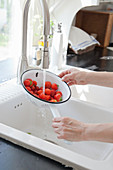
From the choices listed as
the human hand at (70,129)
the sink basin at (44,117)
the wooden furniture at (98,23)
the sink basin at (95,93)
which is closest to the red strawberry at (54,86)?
the sink basin at (44,117)

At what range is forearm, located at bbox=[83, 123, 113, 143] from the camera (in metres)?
0.64

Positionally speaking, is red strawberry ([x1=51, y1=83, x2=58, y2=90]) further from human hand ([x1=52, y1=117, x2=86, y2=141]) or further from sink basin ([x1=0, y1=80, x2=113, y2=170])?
human hand ([x1=52, y1=117, x2=86, y2=141])

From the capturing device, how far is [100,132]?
0.65 meters

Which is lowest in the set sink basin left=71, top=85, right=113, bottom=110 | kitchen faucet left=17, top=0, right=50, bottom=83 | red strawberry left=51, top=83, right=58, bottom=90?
sink basin left=71, top=85, right=113, bottom=110

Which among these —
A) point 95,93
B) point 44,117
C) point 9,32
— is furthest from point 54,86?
point 9,32

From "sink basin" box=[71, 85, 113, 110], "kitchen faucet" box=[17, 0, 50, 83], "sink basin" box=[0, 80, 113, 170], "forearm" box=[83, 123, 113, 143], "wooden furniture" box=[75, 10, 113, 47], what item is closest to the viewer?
"forearm" box=[83, 123, 113, 143]

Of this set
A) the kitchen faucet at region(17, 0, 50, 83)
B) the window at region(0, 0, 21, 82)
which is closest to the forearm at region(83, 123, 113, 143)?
the kitchen faucet at region(17, 0, 50, 83)

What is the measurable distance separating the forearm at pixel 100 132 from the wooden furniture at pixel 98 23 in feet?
7.25

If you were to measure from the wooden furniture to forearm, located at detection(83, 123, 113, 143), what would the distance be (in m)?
2.21

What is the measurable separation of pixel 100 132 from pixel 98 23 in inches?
97.6

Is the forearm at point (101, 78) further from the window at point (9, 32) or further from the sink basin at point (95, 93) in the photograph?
the window at point (9, 32)

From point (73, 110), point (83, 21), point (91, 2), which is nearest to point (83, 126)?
point (73, 110)

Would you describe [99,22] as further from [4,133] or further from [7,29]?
[4,133]

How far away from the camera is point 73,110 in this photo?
1.04 meters
